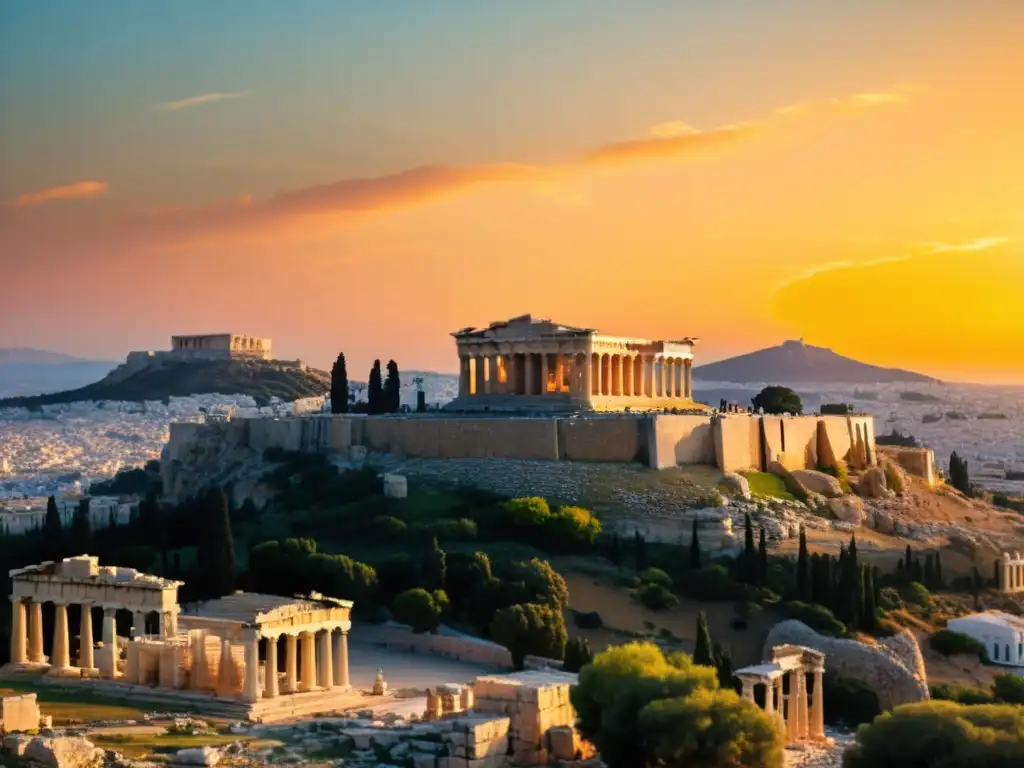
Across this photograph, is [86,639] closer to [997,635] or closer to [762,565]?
[762,565]

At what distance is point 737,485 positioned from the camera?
218 ft

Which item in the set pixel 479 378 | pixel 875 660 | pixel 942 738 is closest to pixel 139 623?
pixel 942 738

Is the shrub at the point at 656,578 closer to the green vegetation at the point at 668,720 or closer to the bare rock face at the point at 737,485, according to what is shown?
the bare rock face at the point at 737,485

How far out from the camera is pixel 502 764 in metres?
35.1

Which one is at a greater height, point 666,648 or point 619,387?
point 619,387

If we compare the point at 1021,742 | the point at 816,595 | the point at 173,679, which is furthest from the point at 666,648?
the point at 1021,742

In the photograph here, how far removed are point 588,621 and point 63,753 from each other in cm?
2334

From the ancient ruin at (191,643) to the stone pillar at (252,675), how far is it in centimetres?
2


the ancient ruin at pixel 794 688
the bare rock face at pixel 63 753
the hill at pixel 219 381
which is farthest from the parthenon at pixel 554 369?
the hill at pixel 219 381

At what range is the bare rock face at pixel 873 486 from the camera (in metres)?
73.6

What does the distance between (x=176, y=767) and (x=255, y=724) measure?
15.1 feet

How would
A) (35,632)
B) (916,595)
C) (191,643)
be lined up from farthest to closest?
(916,595), (35,632), (191,643)

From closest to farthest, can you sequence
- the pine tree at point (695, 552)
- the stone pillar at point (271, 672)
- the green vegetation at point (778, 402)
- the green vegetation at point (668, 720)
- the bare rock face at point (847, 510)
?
the green vegetation at point (668, 720)
the stone pillar at point (271, 672)
the pine tree at point (695, 552)
the bare rock face at point (847, 510)
the green vegetation at point (778, 402)

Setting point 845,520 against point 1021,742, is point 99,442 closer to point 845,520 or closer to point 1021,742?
point 845,520
